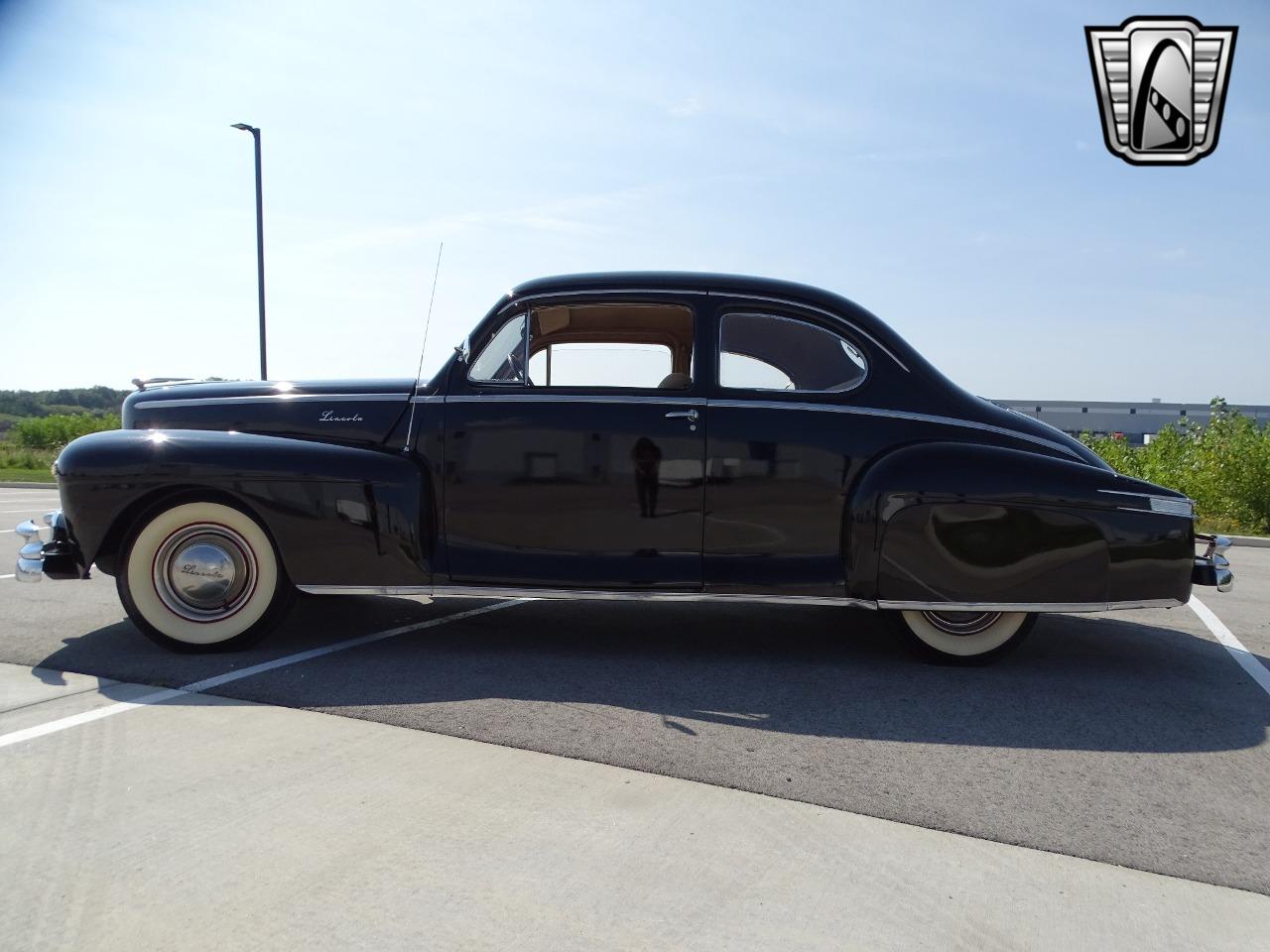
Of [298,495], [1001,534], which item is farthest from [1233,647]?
[298,495]

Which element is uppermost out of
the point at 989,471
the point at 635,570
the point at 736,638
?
the point at 989,471

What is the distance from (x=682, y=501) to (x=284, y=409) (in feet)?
6.81

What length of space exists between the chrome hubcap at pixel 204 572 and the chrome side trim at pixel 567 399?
126 centimetres

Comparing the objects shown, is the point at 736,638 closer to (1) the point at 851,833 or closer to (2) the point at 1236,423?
(1) the point at 851,833

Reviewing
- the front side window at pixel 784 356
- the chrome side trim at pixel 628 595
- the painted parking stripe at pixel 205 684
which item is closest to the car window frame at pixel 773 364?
the front side window at pixel 784 356

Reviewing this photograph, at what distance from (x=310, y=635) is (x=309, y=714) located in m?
1.43

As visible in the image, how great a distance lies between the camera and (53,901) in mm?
2283

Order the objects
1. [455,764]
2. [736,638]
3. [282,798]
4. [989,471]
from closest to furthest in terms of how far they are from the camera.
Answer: [282,798] → [455,764] → [989,471] → [736,638]

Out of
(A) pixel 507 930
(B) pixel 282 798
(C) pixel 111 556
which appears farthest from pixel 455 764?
(C) pixel 111 556

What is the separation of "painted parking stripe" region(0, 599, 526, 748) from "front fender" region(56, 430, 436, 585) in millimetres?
371

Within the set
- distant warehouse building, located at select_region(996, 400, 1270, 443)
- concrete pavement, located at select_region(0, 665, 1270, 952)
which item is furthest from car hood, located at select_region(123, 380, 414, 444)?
distant warehouse building, located at select_region(996, 400, 1270, 443)

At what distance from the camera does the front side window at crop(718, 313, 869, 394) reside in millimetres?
4711

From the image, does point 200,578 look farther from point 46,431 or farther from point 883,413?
point 46,431

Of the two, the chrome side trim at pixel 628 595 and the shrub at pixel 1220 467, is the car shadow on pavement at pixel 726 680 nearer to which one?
the chrome side trim at pixel 628 595
